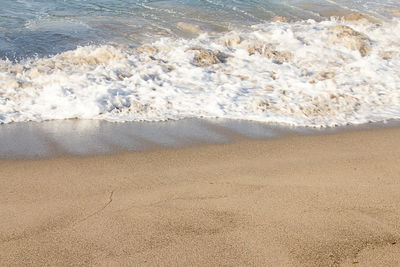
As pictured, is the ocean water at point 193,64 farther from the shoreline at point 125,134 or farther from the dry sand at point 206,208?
the dry sand at point 206,208

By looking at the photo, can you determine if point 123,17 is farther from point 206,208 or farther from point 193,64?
Answer: point 206,208

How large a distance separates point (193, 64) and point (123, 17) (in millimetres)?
4680

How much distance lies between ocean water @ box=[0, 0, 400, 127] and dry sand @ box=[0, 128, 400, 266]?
4.71 feet

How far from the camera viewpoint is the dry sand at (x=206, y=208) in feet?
9.55

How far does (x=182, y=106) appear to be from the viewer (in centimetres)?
619

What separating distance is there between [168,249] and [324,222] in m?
1.27

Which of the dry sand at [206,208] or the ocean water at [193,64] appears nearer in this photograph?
the dry sand at [206,208]

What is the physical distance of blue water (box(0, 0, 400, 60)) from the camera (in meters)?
9.22

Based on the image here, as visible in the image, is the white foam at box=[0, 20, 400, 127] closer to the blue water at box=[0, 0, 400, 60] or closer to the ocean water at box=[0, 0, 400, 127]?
the ocean water at box=[0, 0, 400, 127]

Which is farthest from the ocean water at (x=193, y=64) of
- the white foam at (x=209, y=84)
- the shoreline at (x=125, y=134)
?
the shoreline at (x=125, y=134)

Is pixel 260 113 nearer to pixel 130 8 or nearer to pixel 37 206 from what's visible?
pixel 37 206

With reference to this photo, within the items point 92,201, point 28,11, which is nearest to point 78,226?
point 92,201

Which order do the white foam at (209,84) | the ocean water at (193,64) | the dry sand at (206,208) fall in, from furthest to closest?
1. the ocean water at (193,64)
2. the white foam at (209,84)
3. the dry sand at (206,208)

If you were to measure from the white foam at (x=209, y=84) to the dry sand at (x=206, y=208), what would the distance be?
144 centimetres
